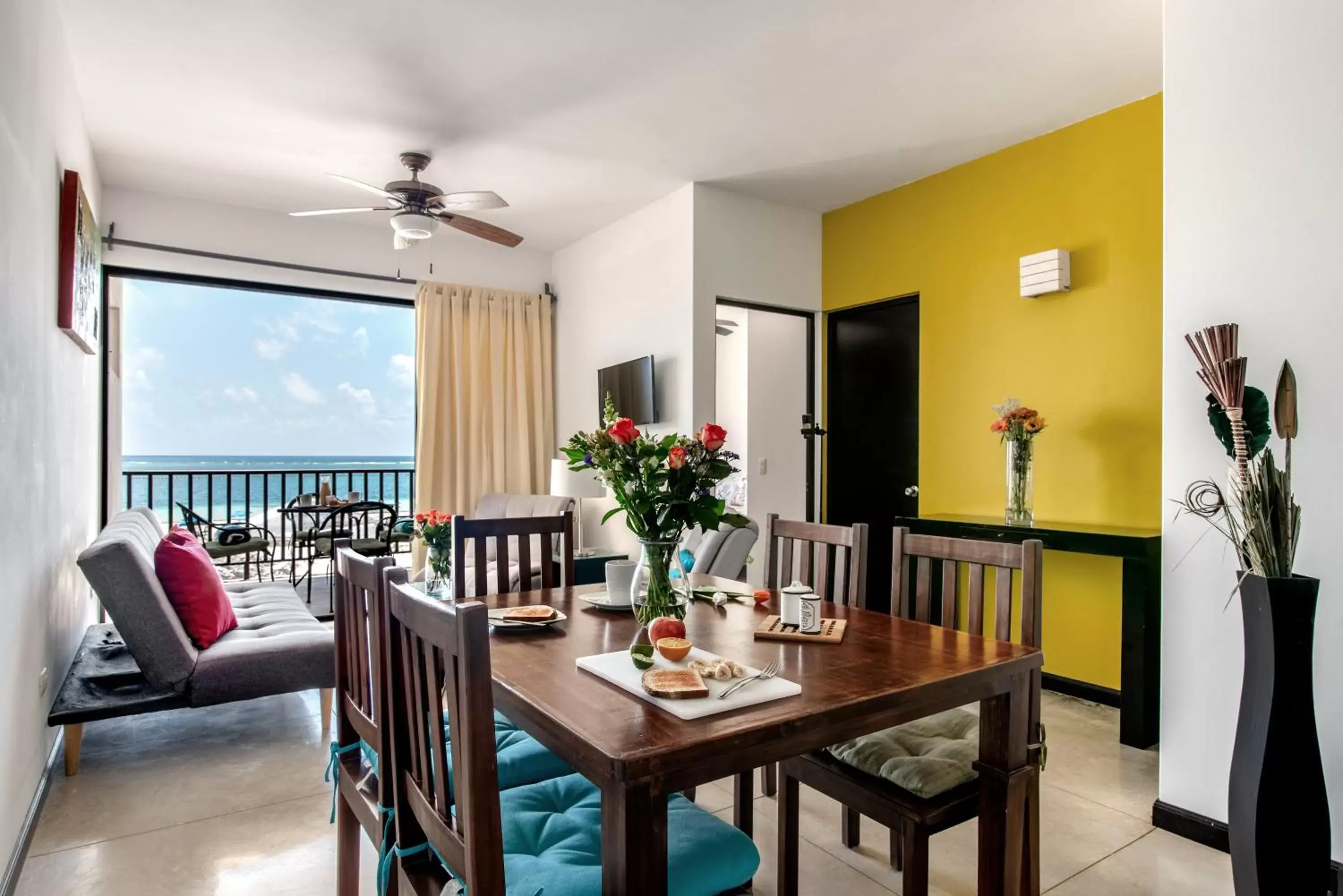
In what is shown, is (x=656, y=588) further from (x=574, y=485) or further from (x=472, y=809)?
(x=574, y=485)

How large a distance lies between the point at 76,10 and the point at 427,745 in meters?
3.16

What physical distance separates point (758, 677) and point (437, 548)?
226 cm

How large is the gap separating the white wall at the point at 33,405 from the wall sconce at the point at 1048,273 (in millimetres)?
3918

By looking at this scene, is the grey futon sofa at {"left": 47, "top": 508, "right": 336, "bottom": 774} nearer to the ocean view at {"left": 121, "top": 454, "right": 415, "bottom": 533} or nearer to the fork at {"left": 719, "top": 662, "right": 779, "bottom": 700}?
Answer: the fork at {"left": 719, "top": 662, "right": 779, "bottom": 700}

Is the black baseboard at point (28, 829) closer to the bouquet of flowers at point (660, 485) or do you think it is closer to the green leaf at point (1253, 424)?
the bouquet of flowers at point (660, 485)

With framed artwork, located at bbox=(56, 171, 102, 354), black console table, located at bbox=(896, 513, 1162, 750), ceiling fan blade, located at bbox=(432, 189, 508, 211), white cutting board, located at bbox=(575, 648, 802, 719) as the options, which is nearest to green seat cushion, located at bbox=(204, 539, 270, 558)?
framed artwork, located at bbox=(56, 171, 102, 354)

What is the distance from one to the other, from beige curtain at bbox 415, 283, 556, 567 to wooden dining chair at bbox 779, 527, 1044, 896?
4106 mm

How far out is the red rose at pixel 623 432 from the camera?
1.69 metres

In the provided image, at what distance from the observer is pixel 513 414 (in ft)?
19.0

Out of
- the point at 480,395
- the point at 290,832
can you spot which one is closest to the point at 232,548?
the point at 480,395

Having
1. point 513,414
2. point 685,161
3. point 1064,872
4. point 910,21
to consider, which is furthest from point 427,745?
point 513,414

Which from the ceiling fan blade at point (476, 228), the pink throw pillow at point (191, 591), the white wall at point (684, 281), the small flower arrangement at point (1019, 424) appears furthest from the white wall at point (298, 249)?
the small flower arrangement at point (1019, 424)

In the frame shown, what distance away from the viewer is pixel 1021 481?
3.50 meters

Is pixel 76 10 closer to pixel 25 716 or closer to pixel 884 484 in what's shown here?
pixel 25 716
